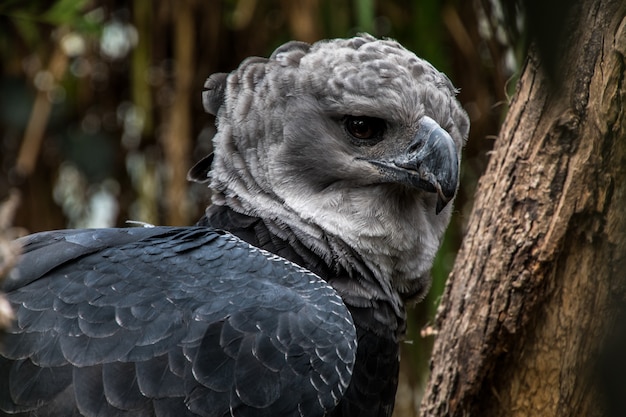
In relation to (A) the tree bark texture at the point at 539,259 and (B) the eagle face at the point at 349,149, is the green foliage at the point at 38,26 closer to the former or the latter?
(B) the eagle face at the point at 349,149

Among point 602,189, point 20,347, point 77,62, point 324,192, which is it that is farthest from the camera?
Result: point 77,62

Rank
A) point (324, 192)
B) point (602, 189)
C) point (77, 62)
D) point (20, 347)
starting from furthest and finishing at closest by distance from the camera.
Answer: point (77, 62) → point (324, 192) → point (602, 189) → point (20, 347)

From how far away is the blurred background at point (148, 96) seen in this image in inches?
170

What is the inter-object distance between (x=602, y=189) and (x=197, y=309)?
1230mm

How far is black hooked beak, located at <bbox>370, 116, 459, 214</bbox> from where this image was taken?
228cm

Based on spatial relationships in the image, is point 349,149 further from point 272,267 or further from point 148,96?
point 148,96

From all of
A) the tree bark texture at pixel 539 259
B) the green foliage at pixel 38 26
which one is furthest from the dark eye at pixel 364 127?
the green foliage at pixel 38 26

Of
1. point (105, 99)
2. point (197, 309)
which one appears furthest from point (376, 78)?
point (105, 99)

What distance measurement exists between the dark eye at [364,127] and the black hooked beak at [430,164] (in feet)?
0.34

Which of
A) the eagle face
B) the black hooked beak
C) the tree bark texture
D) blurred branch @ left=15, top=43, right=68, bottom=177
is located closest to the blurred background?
blurred branch @ left=15, top=43, right=68, bottom=177

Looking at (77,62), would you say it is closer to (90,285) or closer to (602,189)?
(90,285)

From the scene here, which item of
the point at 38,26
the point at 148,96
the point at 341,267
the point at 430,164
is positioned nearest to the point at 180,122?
the point at 148,96

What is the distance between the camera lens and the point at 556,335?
2.46m

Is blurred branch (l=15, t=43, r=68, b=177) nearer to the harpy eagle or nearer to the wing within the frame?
the harpy eagle
